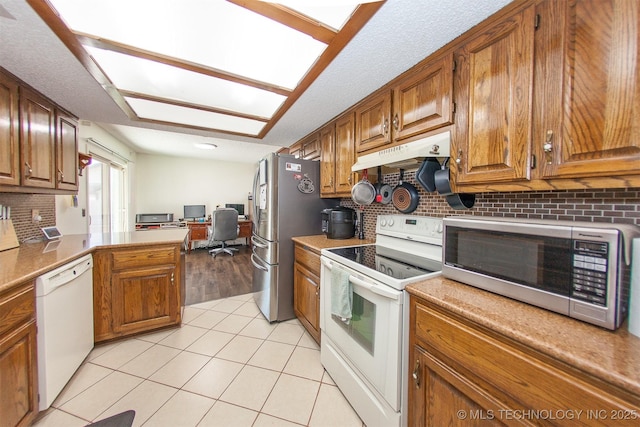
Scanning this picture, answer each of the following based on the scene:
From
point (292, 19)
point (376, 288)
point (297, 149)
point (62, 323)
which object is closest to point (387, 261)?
point (376, 288)

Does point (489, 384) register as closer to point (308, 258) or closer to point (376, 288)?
point (376, 288)

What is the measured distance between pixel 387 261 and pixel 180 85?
1.93 meters

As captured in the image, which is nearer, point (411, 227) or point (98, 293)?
point (411, 227)

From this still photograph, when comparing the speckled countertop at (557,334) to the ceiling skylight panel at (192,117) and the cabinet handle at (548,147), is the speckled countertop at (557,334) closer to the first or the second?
the cabinet handle at (548,147)

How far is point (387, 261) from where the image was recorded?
145 centimetres

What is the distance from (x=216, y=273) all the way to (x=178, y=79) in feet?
10.1

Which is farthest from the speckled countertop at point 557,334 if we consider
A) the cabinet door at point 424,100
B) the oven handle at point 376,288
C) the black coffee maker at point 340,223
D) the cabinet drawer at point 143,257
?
the cabinet drawer at point 143,257

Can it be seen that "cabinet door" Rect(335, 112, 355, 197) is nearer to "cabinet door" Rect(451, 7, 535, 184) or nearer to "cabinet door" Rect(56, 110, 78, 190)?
"cabinet door" Rect(451, 7, 535, 184)

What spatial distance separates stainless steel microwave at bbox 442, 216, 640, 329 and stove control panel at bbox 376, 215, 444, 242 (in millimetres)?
389

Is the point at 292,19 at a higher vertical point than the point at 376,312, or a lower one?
higher

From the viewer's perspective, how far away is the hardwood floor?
3028mm

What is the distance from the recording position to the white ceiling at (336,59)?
3.36 feet

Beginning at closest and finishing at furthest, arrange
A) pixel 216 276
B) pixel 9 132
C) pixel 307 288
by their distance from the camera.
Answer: pixel 9 132, pixel 307 288, pixel 216 276

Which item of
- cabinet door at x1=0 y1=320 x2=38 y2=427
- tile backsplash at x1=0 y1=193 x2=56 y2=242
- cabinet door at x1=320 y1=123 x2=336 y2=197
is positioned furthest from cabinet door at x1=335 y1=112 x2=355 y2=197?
tile backsplash at x1=0 y1=193 x2=56 y2=242
